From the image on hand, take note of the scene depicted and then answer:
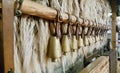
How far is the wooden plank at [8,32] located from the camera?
67 centimetres

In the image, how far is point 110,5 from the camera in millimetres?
3807

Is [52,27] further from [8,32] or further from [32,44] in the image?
[8,32]

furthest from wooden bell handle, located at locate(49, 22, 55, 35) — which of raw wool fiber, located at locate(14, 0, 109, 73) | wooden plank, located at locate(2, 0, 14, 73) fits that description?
wooden plank, located at locate(2, 0, 14, 73)

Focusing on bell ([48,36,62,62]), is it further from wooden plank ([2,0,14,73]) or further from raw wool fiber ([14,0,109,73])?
wooden plank ([2,0,14,73])

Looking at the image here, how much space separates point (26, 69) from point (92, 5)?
5.41ft

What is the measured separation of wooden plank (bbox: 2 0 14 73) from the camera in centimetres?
67

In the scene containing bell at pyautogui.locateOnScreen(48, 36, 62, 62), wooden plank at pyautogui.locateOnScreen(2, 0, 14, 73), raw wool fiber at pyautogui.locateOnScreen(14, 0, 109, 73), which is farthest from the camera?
bell at pyautogui.locateOnScreen(48, 36, 62, 62)

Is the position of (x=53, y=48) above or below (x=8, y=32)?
below

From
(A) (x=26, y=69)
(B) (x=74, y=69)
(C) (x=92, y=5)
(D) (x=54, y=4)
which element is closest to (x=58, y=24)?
(D) (x=54, y=4)

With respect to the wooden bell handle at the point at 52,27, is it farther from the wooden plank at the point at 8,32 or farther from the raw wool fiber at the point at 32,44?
the wooden plank at the point at 8,32

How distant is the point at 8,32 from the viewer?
687 mm

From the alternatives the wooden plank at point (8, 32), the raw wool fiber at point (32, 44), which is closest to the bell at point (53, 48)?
the raw wool fiber at point (32, 44)

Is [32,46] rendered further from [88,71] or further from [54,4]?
[88,71]

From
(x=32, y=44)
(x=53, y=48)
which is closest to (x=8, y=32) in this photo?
(x=32, y=44)
